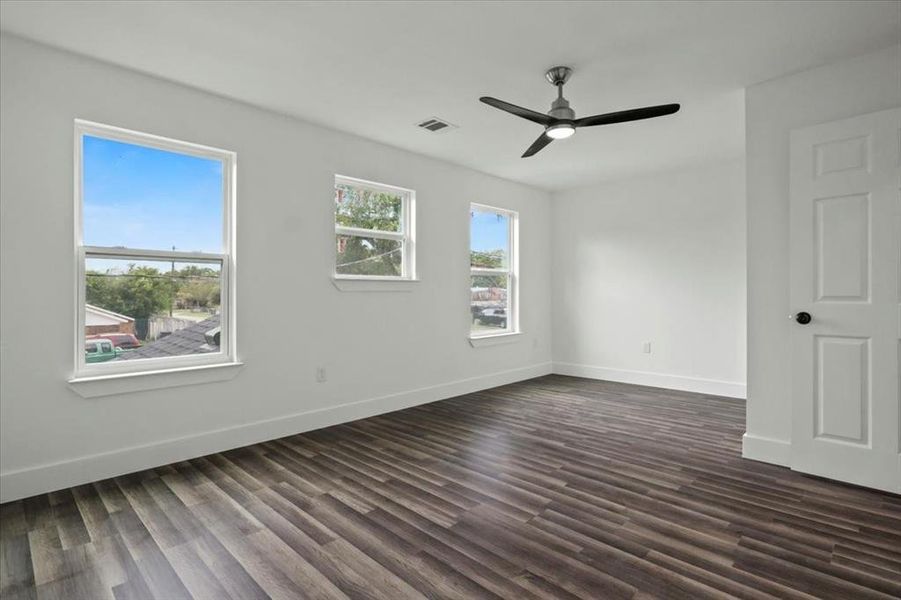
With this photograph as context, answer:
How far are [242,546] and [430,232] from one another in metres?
3.55

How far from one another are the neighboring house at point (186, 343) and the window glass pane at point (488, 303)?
9.63ft

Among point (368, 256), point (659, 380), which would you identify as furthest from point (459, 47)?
point (659, 380)

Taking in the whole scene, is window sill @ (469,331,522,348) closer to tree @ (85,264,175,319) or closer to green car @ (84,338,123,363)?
tree @ (85,264,175,319)

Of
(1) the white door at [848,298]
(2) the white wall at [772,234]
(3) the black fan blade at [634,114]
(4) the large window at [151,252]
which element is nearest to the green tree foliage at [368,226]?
(4) the large window at [151,252]

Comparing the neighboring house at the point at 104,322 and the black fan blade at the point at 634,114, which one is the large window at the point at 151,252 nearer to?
the neighboring house at the point at 104,322

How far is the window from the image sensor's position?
5770mm

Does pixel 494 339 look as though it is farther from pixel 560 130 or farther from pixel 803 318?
pixel 803 318

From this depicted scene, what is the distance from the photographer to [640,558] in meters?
2.04

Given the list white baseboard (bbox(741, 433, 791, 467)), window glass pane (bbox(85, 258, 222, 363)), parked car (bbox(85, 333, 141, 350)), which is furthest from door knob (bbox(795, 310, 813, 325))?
parked car (bbox(85, 333, 141, 350))

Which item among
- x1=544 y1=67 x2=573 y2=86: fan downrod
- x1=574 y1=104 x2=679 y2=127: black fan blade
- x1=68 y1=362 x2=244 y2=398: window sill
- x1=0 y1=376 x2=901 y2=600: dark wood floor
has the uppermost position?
x1=544 y1=67 x2=573 y2=86: fan downrod

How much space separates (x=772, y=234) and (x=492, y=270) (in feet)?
10.5

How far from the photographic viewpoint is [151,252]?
10.6 ft

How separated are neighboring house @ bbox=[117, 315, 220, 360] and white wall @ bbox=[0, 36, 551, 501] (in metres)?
0.21

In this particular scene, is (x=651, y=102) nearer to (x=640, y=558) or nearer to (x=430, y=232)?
(x=430, y=232)
